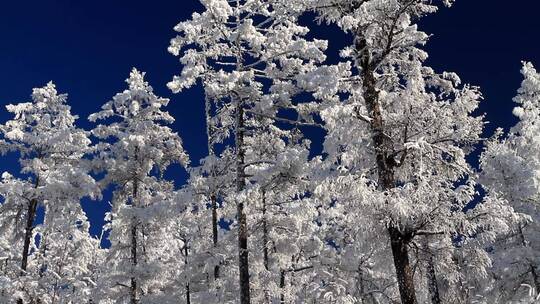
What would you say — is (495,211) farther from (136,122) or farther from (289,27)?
(136,122)

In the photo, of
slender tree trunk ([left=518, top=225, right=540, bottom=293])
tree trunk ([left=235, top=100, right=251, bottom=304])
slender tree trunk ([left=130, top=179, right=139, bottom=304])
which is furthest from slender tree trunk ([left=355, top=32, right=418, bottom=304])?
slender tree trunk ([left=130, top=179, right=139, bottom=304])

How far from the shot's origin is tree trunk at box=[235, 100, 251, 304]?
1720 centimetres

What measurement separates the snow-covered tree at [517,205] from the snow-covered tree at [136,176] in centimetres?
1424

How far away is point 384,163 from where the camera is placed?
1318 cm

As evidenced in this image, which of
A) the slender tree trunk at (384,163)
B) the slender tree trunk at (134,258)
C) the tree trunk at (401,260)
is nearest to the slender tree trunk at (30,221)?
the slender tree trunk at (134,258)

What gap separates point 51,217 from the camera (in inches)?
840

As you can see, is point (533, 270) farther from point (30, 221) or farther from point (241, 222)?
point (30, 221)

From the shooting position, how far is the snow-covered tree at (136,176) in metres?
21.9

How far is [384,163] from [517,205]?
12.9 metres

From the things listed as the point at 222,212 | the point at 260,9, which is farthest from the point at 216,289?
the point at 260,9

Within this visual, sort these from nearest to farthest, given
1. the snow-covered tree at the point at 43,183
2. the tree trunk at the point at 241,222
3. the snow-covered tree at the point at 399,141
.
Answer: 1. the snow-covered tree at the point at 399,141
2. the tree trunk at the point at 241,222
3. the snow-covered tree at the point at 43,183

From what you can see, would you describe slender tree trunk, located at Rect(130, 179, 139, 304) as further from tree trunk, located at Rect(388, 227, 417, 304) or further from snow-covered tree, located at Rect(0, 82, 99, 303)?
tree trunk, located at Rect(388, 227, 417, 304)

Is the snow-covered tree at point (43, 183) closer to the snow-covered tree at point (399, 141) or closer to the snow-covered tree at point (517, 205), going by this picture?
the snow-covered tree at point (399, 141)

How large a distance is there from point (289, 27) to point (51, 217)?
1269cm
